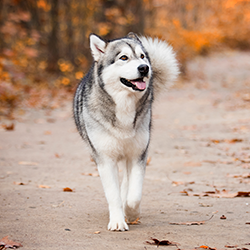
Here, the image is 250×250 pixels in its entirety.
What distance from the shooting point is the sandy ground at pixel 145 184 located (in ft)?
9.66

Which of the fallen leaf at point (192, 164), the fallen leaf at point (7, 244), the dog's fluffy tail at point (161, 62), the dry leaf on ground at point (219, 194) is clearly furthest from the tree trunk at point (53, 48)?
the fallen leaf at point (7, 244)

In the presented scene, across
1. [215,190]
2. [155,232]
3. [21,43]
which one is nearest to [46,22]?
[21,43]

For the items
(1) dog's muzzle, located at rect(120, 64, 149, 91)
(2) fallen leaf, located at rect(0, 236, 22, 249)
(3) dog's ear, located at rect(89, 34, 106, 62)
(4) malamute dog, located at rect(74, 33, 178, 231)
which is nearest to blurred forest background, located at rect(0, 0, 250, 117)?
(3) dog's ear, located at rect(89, 34, 106, 62)

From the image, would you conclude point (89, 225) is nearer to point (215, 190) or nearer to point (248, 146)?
point (215, 190)

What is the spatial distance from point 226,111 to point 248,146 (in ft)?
14.9

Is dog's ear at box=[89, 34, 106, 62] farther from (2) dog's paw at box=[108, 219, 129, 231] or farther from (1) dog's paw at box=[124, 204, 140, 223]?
(2) dog's paw at box=[108, 219, 129, 231]

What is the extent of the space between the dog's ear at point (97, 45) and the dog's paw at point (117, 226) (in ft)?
5.05

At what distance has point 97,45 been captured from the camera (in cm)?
371

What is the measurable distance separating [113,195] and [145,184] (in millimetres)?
1669

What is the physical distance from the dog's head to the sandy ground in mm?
1230

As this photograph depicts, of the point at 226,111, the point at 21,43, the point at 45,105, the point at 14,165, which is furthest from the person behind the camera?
the point at 21,43

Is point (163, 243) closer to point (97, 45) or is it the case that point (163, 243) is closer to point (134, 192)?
point (134, 192)

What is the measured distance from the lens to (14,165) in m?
5.83

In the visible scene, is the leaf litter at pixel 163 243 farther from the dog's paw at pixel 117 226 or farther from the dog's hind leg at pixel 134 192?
the dog's hind leg at pixel 134 192
